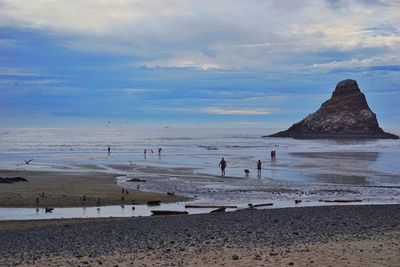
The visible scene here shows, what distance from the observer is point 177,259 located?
12.1 metres

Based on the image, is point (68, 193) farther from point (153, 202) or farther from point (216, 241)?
point (216, 241)

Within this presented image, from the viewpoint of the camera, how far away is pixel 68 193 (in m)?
29.1

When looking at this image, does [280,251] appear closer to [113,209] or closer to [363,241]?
[363,241]

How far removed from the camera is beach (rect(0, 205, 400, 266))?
11.9 m

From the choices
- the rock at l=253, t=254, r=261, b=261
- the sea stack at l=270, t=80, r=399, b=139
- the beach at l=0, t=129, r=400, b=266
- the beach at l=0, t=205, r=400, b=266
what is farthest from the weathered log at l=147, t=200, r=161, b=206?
the sea stack at l=270, t=80, r=399, b=139

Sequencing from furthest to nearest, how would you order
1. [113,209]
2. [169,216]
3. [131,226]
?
[113,209]
[169,216]
[131,226]

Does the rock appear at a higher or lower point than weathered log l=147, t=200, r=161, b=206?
higher

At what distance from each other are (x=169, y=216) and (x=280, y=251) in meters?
9.29

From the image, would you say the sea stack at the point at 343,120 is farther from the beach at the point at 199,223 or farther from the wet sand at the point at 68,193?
the wet sand at the point at 68,193

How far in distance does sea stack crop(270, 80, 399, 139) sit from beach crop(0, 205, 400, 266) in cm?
12952

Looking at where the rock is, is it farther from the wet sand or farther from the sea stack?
the sea stack

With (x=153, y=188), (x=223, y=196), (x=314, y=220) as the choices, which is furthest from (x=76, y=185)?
(x=314, y=220)

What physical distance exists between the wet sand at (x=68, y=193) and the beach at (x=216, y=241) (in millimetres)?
5975

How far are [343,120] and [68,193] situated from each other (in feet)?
445
